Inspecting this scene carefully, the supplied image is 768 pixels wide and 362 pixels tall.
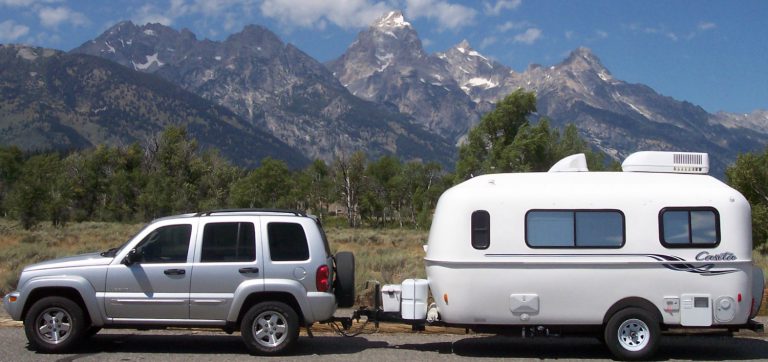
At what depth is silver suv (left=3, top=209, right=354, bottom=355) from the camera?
1034cm

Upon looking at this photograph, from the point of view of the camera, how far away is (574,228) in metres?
10.4

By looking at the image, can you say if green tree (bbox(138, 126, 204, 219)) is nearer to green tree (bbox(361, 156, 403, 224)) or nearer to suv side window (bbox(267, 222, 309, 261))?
green tree (bbox(361, 156, 403, 224))

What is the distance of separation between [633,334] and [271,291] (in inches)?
190

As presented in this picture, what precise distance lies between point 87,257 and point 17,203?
44931 mm

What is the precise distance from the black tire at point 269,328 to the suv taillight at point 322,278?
487mm

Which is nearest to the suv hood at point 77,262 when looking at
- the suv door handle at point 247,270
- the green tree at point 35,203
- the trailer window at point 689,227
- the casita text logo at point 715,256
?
the suv door handle at point 247,270

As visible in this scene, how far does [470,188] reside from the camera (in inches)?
421

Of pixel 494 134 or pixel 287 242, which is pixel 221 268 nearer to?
pixel 287 242

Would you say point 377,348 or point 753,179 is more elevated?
point 753,179

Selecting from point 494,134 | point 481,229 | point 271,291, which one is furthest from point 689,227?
point 494,134

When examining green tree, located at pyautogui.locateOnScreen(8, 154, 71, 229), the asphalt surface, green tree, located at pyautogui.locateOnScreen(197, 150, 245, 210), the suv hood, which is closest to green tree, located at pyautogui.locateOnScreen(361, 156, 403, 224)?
green tree, located at pyautogui.locateOnScreen(197, 150, 245, 210)

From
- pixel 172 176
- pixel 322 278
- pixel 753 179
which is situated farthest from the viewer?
pixel 172 176

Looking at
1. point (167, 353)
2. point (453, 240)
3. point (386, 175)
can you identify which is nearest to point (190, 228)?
point (167, 353)

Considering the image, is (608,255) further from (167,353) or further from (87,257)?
(87,257)
